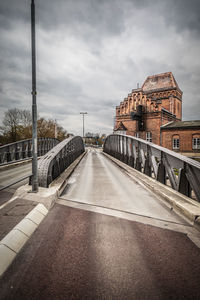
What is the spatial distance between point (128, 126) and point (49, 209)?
27382 mm

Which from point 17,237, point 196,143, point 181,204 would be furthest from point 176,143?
point 17,237

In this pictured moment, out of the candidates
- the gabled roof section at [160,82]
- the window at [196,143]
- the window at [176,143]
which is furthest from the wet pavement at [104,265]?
the gabled roof section at [160,82]

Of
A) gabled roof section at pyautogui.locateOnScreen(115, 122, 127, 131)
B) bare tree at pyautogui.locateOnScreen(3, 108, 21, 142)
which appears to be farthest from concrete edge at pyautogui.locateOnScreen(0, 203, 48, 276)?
bare tree at pyautogui.locateOnScreen(3, 108, 21, 142)

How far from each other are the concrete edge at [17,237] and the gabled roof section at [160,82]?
131 feet

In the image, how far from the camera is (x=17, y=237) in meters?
2.36

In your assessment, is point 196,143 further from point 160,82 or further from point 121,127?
point 160,82

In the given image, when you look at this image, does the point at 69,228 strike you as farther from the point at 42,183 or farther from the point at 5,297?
the point at 42,183

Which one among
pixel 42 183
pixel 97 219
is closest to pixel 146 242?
pixel 97 219

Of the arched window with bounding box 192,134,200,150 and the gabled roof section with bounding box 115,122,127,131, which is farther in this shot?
the gabled roof section with bounding box 115,122,127,131

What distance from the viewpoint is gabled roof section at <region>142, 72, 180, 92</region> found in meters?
36.0

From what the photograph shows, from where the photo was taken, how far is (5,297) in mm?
1493

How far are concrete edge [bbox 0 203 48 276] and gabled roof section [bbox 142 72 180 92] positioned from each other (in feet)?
131

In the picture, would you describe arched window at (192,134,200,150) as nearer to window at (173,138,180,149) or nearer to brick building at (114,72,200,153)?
brick building at (114,72,200,153)

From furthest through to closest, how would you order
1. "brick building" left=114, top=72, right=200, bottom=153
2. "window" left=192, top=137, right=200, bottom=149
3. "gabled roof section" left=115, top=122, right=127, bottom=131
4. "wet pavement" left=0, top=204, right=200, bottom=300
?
"gabled roof section" left=115, top=122, right=127, bottom=131
"brick building" left=114, top=72, right=200, bottom=153
"window" left=192, top=137, right=200, bottom=149
"wet pavement" left=0, top=204, right=200, bottom=300
